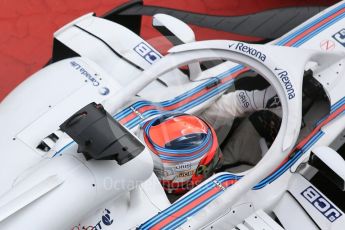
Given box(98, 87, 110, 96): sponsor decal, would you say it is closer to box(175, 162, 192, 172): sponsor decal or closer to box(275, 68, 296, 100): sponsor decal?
box(175, 162, 192, 172): sponsor decal

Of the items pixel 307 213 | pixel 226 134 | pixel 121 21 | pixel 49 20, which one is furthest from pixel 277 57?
pixel 49 20

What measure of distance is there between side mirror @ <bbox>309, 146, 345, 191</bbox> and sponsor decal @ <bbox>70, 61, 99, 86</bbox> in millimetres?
934

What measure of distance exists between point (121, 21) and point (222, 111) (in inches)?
36.1

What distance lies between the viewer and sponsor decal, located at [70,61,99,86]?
95.0 inches

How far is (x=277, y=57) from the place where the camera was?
2.07 m

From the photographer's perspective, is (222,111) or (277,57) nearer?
(277,57)

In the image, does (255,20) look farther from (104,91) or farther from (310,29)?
(104,91)

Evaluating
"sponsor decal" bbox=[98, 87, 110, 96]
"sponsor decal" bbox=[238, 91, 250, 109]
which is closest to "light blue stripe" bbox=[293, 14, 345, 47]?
"sponsor decal" bbox=[238, 91, 250, 109]

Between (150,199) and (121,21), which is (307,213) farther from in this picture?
(121,21)

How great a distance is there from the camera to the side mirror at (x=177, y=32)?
2473mm

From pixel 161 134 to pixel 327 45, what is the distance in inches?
39.3

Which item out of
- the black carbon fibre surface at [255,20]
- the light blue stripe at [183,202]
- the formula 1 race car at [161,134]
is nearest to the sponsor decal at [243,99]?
the formula 1 race car at [161,134]

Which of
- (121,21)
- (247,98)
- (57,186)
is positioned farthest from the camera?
(121,21)

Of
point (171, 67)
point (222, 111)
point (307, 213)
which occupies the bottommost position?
point (307, 213)
